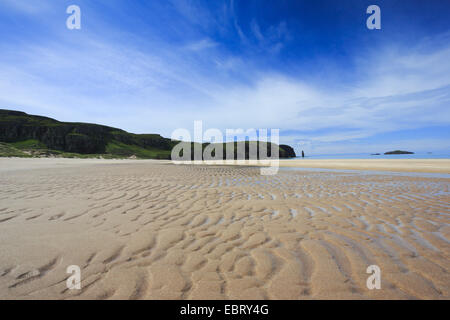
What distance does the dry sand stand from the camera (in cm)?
252

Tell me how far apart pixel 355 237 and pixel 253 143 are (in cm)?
12212

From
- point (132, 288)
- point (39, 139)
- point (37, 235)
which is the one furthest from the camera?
point (39, 139)

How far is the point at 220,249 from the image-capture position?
142 inches

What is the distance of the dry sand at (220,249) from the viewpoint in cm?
252

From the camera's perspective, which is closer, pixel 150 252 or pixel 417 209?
pixel 150 252

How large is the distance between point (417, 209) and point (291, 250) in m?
5.72

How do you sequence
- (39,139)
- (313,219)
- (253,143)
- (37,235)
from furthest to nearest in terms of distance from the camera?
(253,143) < (39,139) < (313,219) < (37,235)

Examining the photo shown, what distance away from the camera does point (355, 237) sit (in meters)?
4.19

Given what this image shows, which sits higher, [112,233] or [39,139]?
[39,139]

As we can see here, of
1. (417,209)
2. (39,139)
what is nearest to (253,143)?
(39,139)
